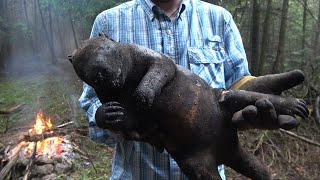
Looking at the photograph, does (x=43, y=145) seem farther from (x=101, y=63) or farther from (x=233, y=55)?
(x=101, y=63)

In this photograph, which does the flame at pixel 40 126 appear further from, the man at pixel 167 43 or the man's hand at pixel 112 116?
the man's hand at pixel 112 116

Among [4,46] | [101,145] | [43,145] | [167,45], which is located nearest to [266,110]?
[167,45]

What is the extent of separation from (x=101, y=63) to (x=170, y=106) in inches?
17.2

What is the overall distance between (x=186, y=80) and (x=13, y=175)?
4.40 meters

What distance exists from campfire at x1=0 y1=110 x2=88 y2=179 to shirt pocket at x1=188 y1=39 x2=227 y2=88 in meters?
3.79

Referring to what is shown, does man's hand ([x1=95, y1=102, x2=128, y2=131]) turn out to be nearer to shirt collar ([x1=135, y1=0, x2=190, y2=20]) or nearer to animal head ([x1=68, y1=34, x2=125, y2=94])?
animal head ([x1=68, y1=34, x2=125, y2=94])

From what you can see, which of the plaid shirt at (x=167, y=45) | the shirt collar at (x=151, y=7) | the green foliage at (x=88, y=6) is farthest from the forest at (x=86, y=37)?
the shirt collar at (x=151, y=7)

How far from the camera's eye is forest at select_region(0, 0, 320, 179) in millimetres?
6738

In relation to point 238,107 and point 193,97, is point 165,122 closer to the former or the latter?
point 193,97

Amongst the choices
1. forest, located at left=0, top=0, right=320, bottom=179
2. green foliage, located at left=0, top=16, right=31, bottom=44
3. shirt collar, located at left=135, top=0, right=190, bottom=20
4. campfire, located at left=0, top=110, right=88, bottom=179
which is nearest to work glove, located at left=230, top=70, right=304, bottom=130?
shirt collar, located at left=135, top=0, right=190, bottom=20

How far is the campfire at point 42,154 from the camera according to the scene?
18.5 ft

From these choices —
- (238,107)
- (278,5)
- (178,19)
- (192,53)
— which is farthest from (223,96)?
(278,5)

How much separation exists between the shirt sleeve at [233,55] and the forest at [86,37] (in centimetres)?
99

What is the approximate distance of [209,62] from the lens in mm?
2385
